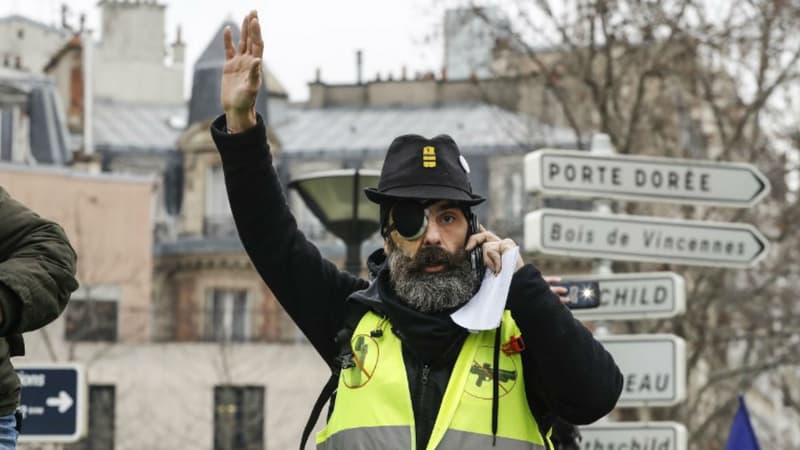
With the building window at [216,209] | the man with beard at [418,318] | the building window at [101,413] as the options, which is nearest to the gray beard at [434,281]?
the man with beard at [418,318]

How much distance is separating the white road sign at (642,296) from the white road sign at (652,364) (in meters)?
0.22

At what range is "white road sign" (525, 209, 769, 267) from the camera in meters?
12.5

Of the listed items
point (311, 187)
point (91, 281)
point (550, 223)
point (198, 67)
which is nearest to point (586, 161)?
point (550, 223)

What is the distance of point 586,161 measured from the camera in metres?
12.7

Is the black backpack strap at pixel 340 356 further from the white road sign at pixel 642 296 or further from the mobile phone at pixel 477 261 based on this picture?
the white road sign at pixel 642 296

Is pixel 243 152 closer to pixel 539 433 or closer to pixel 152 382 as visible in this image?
pixel 539 433

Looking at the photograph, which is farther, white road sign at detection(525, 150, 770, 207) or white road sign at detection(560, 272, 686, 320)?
white road sign at detection(525, 150, 770, 207)

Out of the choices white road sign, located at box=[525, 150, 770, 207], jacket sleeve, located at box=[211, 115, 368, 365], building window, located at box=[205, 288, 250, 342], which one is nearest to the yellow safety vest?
jacket sleeve, located at box=[211, 115, 368, 365]

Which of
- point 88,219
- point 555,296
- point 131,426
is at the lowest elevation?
point 131,426

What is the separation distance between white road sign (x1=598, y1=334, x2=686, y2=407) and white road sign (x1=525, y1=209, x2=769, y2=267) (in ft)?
1.79

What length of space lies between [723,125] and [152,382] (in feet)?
65.8

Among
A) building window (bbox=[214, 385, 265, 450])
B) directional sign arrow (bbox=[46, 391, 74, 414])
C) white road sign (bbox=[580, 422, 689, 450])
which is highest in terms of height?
directional sign arrow (bbox=[46, 391, 74, 414])

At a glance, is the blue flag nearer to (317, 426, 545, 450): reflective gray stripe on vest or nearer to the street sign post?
the street sign post

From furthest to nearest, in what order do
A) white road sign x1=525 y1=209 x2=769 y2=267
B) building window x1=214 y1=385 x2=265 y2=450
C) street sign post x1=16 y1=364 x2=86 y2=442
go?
building window x1=214 y1=385 x2=265 y2=450
white road sign x1=525 y1=209 x2=769 y2=267
street sign post x1=16 y1=364 x2=86 y2=442
